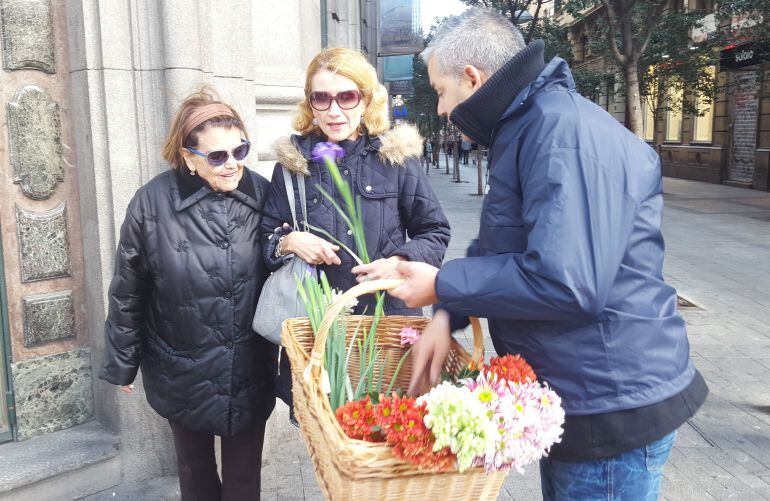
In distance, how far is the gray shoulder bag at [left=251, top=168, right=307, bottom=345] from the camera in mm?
2473

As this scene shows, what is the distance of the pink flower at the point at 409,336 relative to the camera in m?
2.01

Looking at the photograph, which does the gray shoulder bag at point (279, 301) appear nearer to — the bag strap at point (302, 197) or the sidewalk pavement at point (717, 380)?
the bag strap at point (302, 197)

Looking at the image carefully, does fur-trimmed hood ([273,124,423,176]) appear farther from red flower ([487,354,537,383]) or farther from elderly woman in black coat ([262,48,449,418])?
red flower ([487,354,537,383])

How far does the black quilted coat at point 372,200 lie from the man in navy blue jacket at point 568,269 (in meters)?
0.88

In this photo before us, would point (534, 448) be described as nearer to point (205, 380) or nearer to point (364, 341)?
point (364, 341)

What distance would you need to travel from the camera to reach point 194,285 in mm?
2658

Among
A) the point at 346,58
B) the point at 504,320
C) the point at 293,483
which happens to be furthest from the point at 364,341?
the point at 293,483

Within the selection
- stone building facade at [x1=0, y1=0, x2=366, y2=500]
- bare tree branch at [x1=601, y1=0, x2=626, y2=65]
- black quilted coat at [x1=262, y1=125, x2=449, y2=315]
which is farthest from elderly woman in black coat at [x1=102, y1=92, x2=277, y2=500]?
bare tree branch at [x1=601, y1=0, x2=626, y2=65]

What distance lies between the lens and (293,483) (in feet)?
12.3

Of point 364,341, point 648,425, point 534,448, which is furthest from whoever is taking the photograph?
point 364,341

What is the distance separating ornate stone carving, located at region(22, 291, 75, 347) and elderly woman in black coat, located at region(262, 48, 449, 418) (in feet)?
4.74

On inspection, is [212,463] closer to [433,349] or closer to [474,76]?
[433,349]

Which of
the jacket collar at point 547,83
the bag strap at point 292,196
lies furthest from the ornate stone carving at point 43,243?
the jacket collar at point 547,83

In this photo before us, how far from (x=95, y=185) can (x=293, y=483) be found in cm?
179
